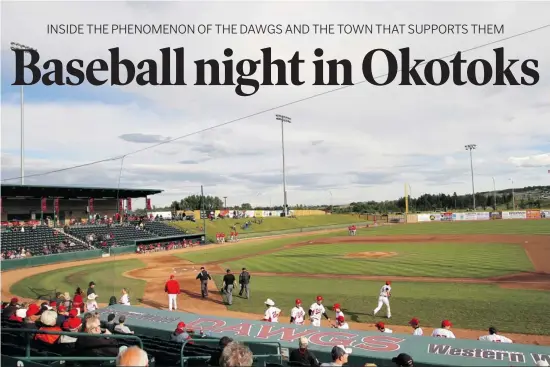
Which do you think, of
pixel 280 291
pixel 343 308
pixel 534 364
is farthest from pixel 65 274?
pixel 534 364

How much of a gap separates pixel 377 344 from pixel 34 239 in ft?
126

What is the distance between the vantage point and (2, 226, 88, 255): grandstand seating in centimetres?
3600

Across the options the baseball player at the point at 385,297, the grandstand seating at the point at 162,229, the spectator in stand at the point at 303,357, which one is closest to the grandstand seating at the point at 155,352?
the spectator in stand at the point at 303,357

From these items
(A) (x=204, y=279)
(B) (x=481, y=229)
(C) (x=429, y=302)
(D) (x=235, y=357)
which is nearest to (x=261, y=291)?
(A) (x=204, y=279)

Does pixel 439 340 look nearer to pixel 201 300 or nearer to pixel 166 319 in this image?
pixel 166 319

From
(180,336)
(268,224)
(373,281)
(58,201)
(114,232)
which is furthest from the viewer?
(268,224)

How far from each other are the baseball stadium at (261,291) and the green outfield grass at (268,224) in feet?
26.5

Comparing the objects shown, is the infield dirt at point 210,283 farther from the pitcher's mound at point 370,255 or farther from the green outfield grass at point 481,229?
the green outfield grass at point 481,229

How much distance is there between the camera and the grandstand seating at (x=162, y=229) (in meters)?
54.5

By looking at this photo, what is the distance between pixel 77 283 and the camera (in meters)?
24.5

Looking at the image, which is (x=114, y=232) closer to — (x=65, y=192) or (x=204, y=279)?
(x=65, y=192)

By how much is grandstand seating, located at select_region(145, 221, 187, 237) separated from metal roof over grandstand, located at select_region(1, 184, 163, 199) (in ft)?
16.7

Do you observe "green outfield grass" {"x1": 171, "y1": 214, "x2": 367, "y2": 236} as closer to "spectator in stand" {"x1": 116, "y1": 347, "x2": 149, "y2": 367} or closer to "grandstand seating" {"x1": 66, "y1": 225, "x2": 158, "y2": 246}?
"grandstand seating" {"x1": 66, "y1": 225, "x2": 158, "y2": 246}

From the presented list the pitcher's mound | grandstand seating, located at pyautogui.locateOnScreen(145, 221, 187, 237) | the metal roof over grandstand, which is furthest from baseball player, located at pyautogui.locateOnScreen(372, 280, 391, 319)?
grandstand seating, located at pyautogui.locateOnScreen(145, 221, 187, 237)
